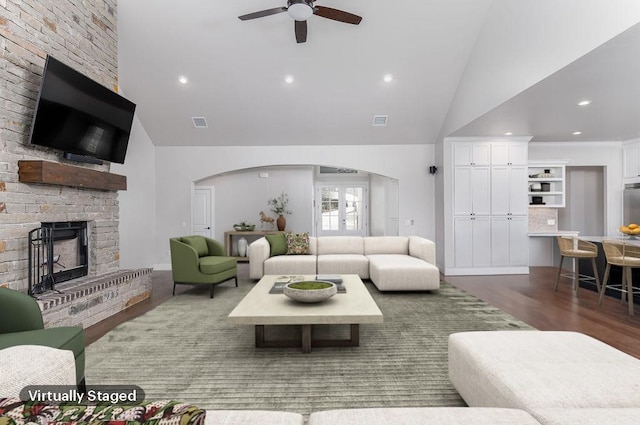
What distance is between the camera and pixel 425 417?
3.86 ft

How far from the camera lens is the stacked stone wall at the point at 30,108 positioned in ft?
9.72

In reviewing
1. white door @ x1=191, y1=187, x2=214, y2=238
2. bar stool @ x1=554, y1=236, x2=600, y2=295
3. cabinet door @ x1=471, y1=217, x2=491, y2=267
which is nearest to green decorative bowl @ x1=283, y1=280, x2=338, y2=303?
bar stool @ x1=554, y1=236, x2=600, y2=295

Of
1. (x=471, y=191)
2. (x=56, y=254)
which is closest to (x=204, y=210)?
(x=56, y=254)

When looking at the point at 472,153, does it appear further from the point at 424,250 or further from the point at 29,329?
the point at 29,329

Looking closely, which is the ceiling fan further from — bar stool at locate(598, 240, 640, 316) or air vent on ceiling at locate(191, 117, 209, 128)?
bar stool at locate(598, 240, 640, 316)

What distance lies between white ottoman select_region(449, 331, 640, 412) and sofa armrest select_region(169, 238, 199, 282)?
144 inches

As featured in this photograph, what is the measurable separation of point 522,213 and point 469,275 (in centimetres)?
153

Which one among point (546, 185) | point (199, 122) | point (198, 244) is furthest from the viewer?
point (546, 185)

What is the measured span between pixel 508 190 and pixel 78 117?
262 inches

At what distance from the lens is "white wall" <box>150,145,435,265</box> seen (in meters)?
6.84

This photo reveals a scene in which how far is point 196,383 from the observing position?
226 cm

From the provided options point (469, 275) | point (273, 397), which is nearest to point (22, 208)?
point (273, 397)

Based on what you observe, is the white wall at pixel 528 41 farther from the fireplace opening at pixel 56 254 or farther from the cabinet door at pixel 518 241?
the fireplace opening at pixel 56 254

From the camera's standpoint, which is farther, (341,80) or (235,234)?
(235,234)
